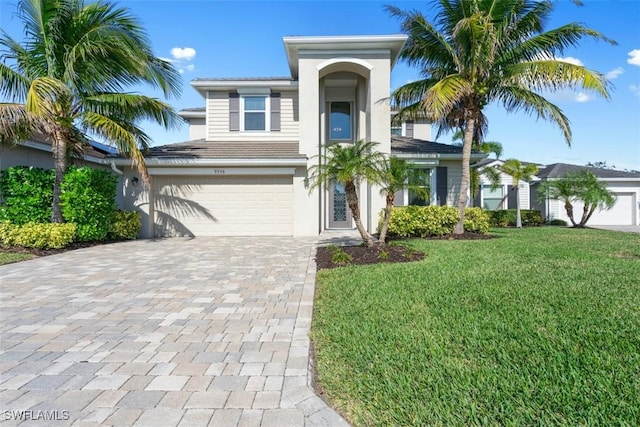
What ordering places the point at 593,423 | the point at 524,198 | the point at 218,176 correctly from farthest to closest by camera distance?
the point at 524,198 → the point at 218,176 → the point at 593,423

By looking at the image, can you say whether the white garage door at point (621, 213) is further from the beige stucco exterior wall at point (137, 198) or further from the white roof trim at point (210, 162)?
the beige stucco exterior wall at point (137, 198)

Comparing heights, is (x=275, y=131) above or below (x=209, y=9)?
below

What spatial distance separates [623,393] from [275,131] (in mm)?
14304

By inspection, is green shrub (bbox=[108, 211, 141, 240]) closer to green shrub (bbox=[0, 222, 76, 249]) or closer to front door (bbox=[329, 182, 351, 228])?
green shrub (bbox=[0, 222, 76, 249])

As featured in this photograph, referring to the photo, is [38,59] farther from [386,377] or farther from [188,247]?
[386,377]

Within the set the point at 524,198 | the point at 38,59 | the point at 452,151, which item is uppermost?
the point at 38,59

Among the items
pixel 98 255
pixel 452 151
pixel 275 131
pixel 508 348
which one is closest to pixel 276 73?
pixel 275 131

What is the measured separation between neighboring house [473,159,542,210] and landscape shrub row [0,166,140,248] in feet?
61.6

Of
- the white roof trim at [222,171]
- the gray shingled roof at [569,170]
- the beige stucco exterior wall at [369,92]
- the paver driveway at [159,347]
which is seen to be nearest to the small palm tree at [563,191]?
the gray shingled roof at [569,170]

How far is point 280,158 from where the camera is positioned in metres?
12.9

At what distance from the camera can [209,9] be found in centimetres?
1092

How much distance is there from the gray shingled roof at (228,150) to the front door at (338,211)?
8.25 ft

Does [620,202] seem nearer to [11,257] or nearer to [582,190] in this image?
[582,190]

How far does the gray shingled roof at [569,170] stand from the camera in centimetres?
2144
